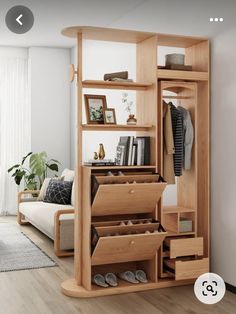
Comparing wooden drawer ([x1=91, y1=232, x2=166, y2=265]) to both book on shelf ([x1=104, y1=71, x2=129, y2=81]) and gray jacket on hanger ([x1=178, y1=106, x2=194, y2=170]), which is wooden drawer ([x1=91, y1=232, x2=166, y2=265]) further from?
book on shelf ([x1=104, y1=71, x2=129, y2=81])

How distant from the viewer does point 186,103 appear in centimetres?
471

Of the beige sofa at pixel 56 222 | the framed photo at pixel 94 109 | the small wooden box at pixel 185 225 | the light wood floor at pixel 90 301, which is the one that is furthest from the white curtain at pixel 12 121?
the small wooden box at pixel 185 225

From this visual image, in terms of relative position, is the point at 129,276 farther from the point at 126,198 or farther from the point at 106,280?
the point at 126,198

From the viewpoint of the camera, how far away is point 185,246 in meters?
4.38

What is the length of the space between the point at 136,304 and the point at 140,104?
1.75 metres

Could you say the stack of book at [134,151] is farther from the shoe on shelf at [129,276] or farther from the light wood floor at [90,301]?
the light wood floor at [90,301]

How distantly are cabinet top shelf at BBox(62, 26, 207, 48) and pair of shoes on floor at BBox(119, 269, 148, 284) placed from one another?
6.70ft

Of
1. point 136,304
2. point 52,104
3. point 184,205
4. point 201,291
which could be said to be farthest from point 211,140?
point 52,104

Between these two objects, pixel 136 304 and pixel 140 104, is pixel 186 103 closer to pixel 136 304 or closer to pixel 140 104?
pixel 140 104

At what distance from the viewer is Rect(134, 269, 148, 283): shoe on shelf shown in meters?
4.33

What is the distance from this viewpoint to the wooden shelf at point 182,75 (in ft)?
14.3

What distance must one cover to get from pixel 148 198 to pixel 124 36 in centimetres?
142

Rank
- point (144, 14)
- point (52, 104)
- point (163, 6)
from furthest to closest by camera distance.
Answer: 1. point (52, 104)
2. point (144, 14)
3. point (163, 6)

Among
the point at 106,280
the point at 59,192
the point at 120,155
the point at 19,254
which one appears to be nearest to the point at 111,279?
the point at 106,280
